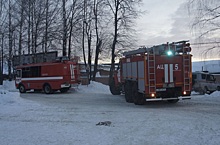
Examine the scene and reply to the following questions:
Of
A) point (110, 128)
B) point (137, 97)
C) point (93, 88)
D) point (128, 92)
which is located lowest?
point (110, 128)

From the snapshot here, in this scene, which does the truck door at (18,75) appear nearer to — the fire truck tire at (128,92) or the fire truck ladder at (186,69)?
the fire truck tire at (128,92)

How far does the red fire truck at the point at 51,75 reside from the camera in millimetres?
25402

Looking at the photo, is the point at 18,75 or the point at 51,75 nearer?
the point at 51,75

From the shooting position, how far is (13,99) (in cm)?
1588

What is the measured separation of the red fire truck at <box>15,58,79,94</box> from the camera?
2540 centimetres

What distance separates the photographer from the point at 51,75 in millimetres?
25719

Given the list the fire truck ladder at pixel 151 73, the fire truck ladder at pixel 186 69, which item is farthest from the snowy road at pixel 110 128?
the fire truck ladder at pixel 151 73

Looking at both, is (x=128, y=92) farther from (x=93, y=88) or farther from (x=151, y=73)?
(x=93, y=88)

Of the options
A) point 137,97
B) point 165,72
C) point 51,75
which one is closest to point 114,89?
point 51,75

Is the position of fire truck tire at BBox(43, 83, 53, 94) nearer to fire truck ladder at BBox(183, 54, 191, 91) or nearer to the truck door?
the truck door

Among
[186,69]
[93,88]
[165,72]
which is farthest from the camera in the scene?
[93,88]

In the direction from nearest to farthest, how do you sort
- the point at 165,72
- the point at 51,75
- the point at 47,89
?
the point at 165,72 → the point at 51,75 → the point at 47,89

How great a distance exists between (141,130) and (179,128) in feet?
3.90

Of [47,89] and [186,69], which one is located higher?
[186,69]
